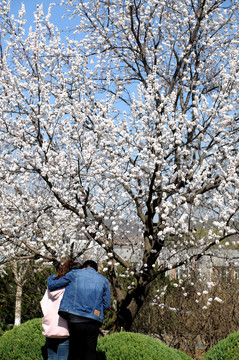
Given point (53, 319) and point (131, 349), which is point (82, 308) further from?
point (131, 349)

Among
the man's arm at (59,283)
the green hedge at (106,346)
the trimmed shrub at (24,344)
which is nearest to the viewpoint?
the man's arm at (59,283)

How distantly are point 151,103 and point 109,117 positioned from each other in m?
0.74

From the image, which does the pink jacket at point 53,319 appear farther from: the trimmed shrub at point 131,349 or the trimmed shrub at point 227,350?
the trimmed shrub at point 227,350

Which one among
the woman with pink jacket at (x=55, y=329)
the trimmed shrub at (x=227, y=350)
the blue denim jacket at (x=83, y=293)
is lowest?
the trimmed shrub at (x=227, y=350)

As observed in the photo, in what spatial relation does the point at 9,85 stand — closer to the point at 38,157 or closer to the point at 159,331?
the point at 38,157

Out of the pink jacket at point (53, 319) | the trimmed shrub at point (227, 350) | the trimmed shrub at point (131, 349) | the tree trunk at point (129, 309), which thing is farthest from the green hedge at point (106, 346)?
the tree trunk at point (129, 309)

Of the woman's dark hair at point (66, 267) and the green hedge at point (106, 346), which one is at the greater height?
the woman's dark hair at point (66, 267)

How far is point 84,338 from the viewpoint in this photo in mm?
4117

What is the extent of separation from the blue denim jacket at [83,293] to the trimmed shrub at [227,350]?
153 centimetres

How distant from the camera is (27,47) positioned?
7059 mm

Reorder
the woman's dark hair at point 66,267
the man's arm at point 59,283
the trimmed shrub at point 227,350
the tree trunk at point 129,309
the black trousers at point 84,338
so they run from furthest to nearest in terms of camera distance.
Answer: the tree trunk at point 129,309 → the trimmed shrub at point 227,350 → the woman's dark hair at point 66,267 → the man's arm at point 59,283 → the black trousers at point 84,338

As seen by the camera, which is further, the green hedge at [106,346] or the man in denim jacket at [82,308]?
the green hedge at [106,346]

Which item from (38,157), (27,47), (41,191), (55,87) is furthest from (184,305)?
(27,47)

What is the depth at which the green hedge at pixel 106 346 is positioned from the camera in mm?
4492
